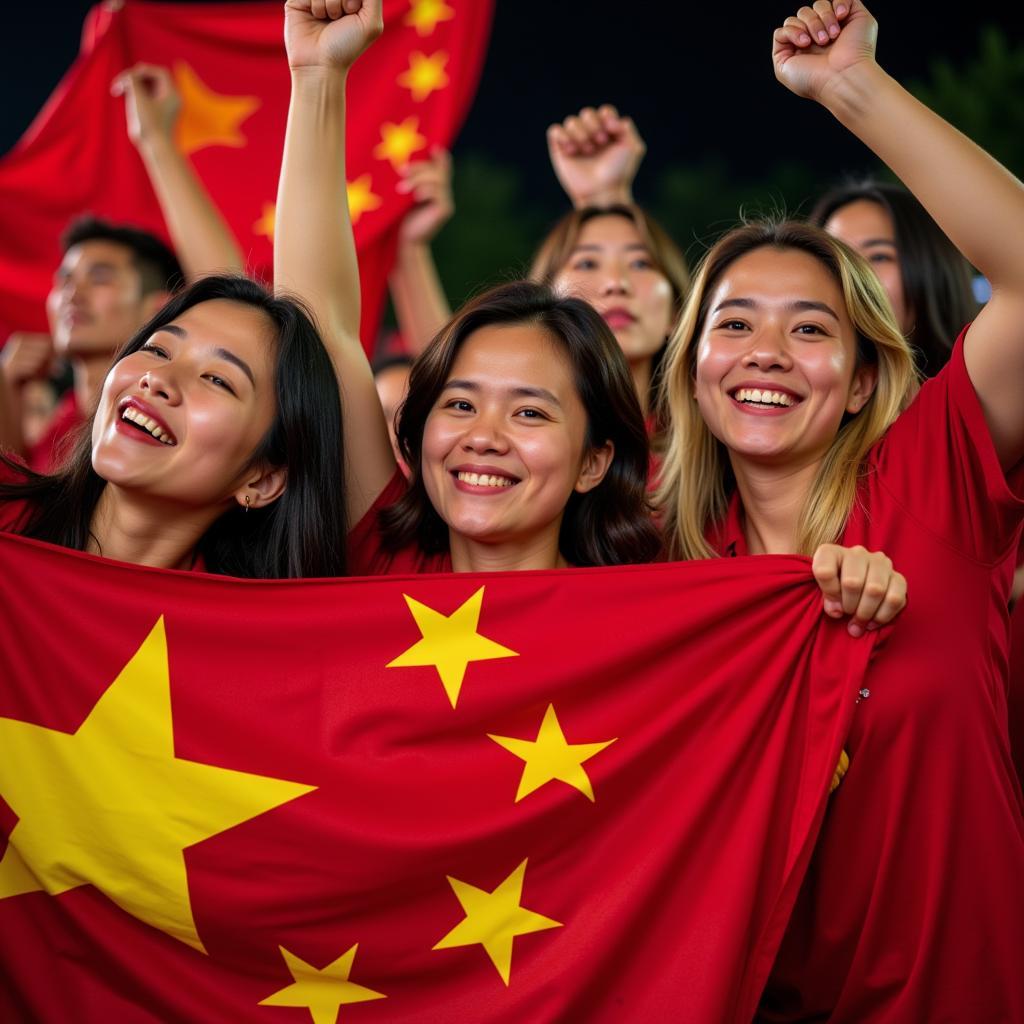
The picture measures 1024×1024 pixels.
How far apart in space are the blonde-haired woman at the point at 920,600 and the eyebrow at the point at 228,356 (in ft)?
3.08

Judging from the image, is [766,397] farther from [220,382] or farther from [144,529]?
[144,529]

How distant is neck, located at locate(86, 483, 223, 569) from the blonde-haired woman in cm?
110

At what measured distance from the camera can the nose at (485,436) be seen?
2480 mm

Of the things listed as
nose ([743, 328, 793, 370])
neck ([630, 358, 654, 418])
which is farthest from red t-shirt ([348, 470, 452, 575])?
neck ([630, 358, 654, 418])

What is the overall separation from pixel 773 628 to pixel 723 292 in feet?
2.70

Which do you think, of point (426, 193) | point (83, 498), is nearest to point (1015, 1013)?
point (83, 498)

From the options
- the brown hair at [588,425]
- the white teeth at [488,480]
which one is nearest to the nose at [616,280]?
the brown hair at [588,425]

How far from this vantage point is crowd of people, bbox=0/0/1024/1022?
6.97ft

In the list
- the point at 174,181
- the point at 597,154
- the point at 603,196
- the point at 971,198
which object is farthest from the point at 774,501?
the point at 174,181

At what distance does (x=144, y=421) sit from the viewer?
2459mm

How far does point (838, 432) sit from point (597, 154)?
1.80 metres

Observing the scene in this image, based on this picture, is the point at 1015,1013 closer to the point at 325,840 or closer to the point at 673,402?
the point at 325,840

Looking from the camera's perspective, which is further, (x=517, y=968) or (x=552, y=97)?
(x=552, y=97)

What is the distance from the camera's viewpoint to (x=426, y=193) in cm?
437
